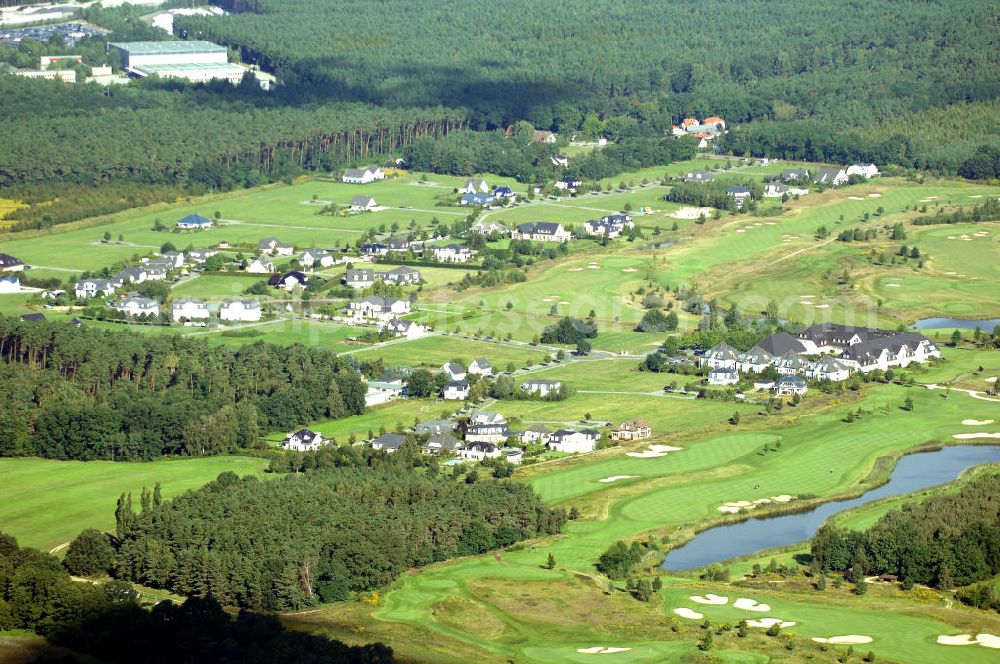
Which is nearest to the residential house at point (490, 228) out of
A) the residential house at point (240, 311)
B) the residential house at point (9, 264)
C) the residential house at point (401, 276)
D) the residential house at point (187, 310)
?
the residential house at point (401, 276)

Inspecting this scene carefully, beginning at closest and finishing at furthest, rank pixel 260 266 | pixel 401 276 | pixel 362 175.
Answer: pixel 401 276
pixel 260 266
pixel 362 175

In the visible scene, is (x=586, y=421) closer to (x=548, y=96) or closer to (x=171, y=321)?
(x=171, y=321)

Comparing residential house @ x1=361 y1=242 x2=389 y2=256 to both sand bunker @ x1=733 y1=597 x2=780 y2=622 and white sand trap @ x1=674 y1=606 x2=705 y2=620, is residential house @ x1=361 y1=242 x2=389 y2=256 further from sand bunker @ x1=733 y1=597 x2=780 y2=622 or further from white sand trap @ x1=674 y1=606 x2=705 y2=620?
white sand trap @ x1=674 y1=606 x2=705 y2=620

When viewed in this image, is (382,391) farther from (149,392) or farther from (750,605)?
(750,605)

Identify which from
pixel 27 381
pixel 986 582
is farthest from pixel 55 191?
pixel 986 582

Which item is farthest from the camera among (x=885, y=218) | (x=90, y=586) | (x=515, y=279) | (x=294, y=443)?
(x=885, y=218)

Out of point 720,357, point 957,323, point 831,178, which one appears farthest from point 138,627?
point 831,178
